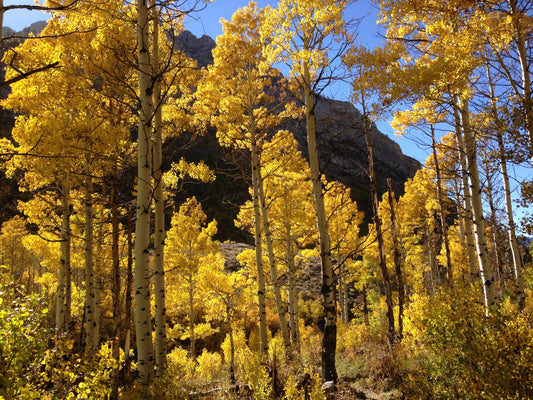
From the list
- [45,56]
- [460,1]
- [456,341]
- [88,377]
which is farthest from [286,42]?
[88,377]

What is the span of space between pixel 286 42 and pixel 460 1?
129 inches

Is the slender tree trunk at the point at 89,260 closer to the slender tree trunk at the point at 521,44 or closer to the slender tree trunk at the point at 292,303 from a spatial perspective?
the slender tree trunk at the point at 292,303

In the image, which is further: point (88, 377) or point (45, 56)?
point (45, 56)

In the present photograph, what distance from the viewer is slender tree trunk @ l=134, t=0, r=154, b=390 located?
3816mm

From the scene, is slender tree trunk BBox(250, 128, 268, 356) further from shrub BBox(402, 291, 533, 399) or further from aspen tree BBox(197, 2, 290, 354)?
shrub BBox(402, 291, 533, 399)

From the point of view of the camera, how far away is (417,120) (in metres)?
7.07

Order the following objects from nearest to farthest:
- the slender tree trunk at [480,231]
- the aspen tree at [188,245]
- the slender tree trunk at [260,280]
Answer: the slender tree trunk at [480,231] → the slender tree trunk at [260,280] → the aspen tree at [188,245]

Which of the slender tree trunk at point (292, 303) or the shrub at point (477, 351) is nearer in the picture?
the shrub at point (477, 351)

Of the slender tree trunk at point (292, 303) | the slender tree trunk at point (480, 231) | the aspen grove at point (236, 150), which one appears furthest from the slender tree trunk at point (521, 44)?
the slender tree trunk at point (292, 303)

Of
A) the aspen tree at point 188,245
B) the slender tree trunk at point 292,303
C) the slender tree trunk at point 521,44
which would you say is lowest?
the slender tree trunk at point 292,303

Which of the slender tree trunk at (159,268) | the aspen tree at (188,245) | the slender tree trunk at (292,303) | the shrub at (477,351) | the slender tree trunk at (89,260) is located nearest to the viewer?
the shrub at (477,351)

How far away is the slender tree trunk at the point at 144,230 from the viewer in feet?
12.5

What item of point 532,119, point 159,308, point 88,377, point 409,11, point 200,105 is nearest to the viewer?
point 88,377

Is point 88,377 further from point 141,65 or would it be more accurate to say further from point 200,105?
point 200,105
